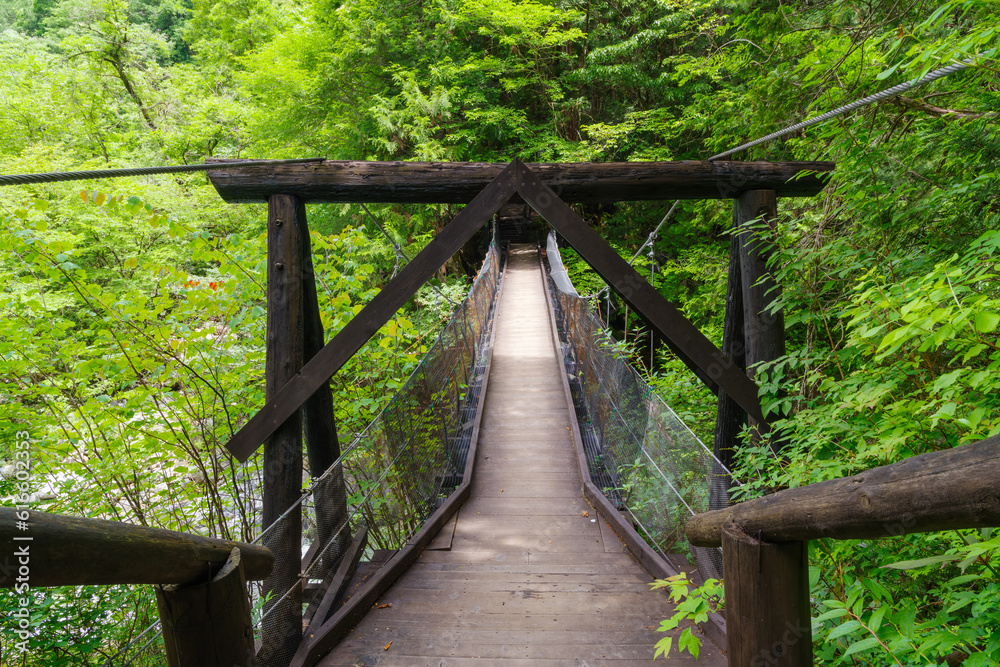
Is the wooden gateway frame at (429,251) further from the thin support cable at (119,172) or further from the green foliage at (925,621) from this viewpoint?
the green foliage at (925,621)

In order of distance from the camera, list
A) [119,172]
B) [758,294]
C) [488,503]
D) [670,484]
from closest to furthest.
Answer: [119,172] < [670,484] < [758,294] < [488,503]

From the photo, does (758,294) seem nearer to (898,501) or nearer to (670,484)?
(670,484)

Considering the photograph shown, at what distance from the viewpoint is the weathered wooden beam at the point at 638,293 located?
2.55 metres

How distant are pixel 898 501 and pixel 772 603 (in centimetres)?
42

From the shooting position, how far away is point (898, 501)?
617 millimetres

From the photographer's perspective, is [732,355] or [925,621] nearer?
[925,621]

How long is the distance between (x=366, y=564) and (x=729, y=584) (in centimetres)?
211

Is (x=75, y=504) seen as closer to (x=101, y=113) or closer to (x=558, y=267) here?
(x=558, y=267)

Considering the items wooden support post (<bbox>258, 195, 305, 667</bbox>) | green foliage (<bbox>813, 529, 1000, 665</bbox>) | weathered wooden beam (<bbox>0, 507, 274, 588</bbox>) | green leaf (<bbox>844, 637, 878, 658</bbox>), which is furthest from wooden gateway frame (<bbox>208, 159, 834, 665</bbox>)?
green leaf (<bbox>844, 637, 878, 658</bbox>)

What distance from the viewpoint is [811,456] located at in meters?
1.56

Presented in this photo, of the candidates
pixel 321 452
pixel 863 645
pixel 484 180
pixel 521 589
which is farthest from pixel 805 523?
pixel 321 452

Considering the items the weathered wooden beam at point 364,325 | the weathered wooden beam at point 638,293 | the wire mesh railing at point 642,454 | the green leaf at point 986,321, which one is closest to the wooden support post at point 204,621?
the green leaf at point 986,321

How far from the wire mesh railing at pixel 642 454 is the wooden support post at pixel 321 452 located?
161 centimetres

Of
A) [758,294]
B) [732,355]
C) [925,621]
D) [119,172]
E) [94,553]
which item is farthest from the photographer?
[732,355]
